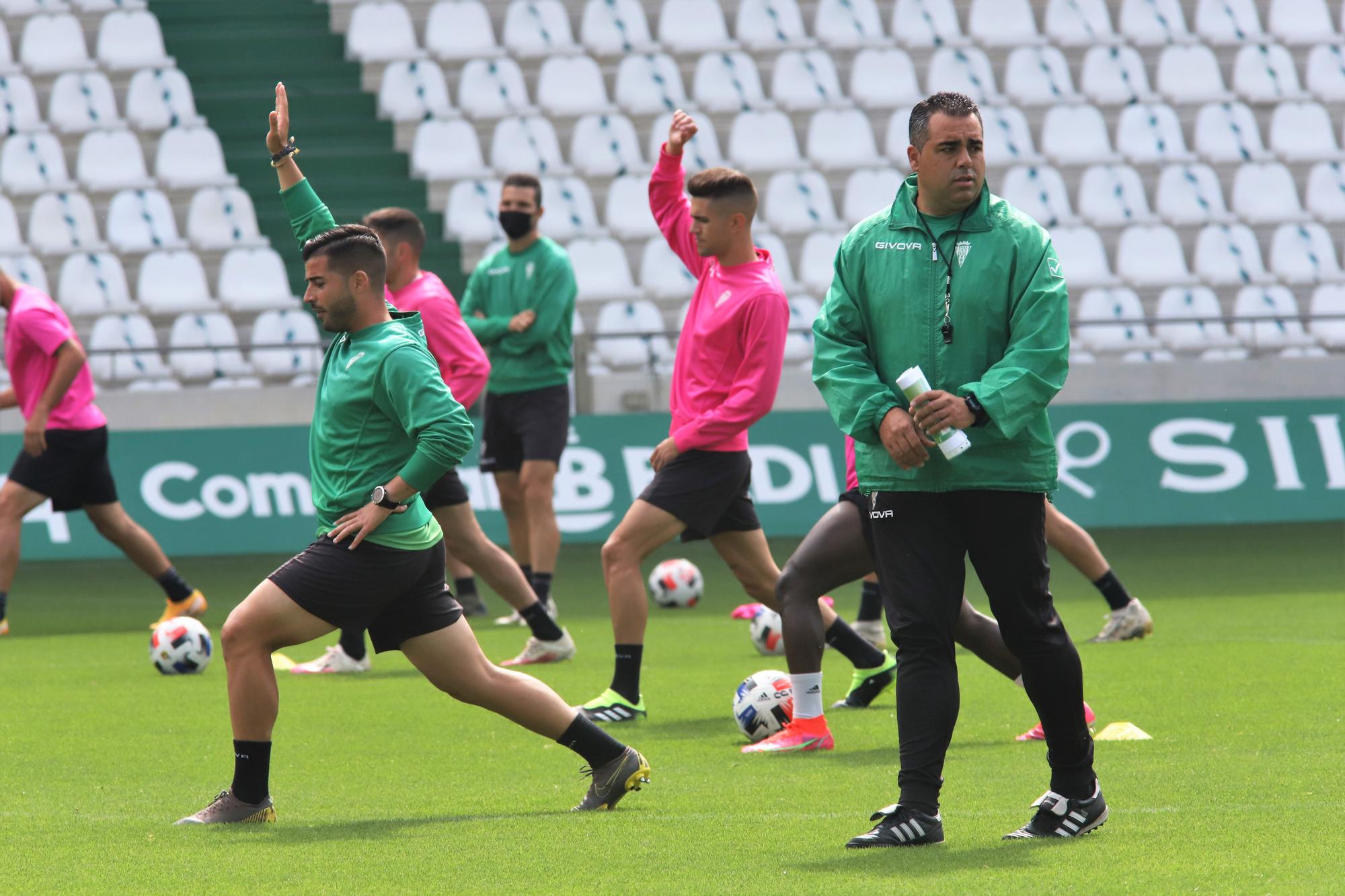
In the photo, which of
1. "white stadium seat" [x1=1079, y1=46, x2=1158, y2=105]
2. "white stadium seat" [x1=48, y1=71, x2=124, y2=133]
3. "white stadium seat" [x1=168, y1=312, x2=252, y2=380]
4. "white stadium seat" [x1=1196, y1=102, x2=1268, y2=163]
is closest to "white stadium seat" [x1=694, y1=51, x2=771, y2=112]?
"white stadium seat" [x1=1079, y1=46, x2=1158, y2=105]

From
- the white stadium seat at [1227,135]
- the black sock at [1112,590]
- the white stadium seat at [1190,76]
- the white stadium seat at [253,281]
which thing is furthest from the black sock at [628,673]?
the white stadium seat at [1190,76]

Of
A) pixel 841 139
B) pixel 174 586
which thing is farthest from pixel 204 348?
pixel 841 139

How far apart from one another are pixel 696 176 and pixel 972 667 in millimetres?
3055

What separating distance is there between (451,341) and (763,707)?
11.1 feet

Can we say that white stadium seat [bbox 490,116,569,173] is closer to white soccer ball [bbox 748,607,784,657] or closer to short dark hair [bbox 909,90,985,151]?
white soccer ball [bbox 748,607,784,657]

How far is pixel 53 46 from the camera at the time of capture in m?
19.0

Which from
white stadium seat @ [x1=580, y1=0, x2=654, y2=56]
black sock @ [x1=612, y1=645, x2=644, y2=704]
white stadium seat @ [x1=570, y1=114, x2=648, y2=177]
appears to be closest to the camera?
black sock @ [x1=612, y1=645, x2=644, y2=704]

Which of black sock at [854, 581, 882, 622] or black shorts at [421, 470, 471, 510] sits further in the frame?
black sock at [854, 581, 882, 622]

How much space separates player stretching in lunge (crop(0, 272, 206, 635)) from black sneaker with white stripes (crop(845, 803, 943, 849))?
266 inches

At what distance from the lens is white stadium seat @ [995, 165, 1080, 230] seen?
18.3 meters

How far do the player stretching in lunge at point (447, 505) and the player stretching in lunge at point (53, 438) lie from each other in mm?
1956

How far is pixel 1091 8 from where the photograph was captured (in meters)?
20.2

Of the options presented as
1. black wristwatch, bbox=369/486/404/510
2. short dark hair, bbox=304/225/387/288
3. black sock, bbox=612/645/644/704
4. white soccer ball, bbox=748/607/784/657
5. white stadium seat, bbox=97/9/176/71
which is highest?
white stadium seat, bbox=97/9/176/71

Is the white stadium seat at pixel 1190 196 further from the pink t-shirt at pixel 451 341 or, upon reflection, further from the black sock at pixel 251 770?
the black sock at pixel 251 770
